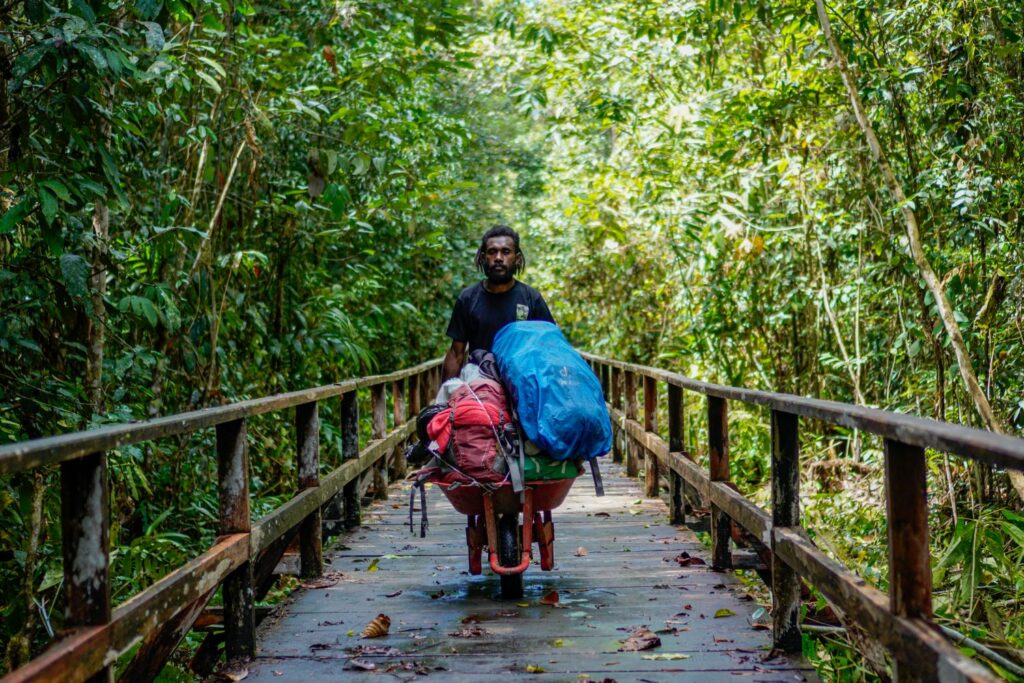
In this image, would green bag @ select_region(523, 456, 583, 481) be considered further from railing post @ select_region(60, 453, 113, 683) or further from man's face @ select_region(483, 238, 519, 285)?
railing post @ select_region(60, 453, 113, 683)

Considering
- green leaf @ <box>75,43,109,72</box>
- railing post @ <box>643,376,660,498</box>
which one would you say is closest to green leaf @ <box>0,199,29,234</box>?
green leaf @ <box>75,43,109,72</box>

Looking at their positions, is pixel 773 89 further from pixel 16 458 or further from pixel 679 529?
pixel 16 458

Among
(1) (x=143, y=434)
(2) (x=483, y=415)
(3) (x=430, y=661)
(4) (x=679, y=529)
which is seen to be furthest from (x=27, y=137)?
(4) (x=679, y=529)

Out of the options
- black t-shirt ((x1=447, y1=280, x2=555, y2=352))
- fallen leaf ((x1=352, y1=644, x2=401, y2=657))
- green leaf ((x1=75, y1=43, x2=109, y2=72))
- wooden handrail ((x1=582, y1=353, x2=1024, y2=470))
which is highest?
green leaf ((x1=75, y1=43, x2=109, y2=72))

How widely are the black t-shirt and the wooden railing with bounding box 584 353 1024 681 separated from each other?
1.03 m

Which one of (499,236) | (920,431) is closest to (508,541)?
(499,236)

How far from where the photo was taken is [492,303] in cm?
500

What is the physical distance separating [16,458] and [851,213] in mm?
7692

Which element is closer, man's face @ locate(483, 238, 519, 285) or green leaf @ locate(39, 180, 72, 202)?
green leaf @ locate(39, 180, 72, 202)

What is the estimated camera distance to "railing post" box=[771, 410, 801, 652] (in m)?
3.36

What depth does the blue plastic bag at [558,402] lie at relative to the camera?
3969 millimetres

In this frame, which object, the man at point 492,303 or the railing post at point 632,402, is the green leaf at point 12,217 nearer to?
the man at point 492,303

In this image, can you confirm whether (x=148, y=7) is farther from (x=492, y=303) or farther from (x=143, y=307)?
(x=492, y=303)

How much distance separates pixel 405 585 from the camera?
190 inches
